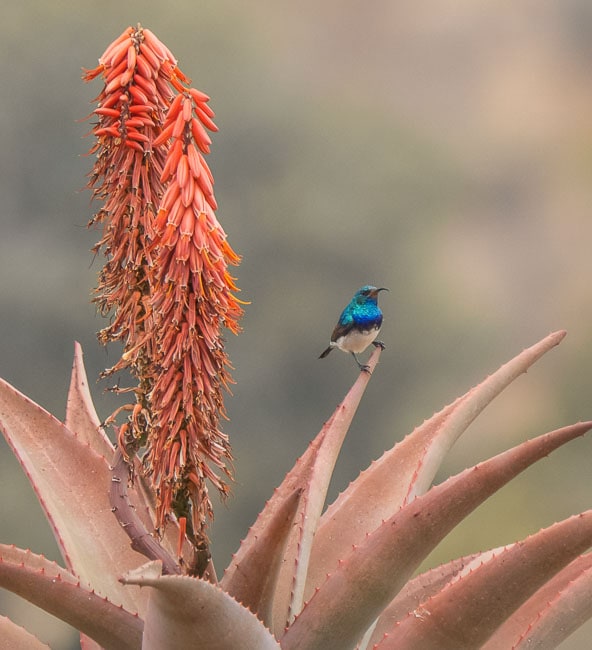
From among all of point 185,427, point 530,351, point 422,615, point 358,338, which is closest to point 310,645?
point 422,615

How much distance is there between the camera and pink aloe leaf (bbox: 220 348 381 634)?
33.6 inches

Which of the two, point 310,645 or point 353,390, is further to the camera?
point 353,390

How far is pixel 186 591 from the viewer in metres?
0.60

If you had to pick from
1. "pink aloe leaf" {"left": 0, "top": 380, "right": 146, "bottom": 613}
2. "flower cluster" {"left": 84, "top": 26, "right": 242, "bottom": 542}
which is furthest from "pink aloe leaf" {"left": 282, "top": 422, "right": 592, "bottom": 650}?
"pink aloe leaf" {"left": 0, "top": 380, "right": 146, "bottom": 613}

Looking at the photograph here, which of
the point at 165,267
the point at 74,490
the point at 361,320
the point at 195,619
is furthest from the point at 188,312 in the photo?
the point at 361,320

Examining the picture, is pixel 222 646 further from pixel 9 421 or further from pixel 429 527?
pixel 9 421

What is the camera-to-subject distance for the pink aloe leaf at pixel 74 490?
0.92 metres

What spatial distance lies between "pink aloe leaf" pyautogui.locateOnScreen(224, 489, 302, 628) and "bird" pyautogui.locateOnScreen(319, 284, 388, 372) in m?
0.38

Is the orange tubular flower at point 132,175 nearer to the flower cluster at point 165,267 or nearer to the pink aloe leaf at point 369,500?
the flower cluster at point 165,267

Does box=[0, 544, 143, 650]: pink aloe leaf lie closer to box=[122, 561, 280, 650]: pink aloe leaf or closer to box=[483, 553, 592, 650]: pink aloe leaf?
box=[122, 561, 280, 650]: pink aloe leaf

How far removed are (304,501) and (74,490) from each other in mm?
246

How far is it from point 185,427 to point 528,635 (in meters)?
0.34

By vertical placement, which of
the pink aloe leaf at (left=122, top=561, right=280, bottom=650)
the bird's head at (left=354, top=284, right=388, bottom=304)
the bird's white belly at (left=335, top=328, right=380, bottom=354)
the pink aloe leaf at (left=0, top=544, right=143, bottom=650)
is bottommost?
the pink aloe leaf at (left=122, top=561, right=280, bottom=650)

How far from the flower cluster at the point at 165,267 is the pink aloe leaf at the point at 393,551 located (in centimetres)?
A: 12
